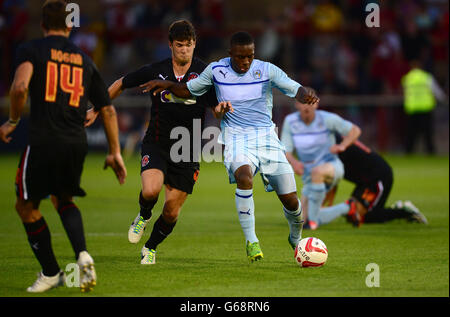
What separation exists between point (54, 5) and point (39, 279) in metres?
2.16

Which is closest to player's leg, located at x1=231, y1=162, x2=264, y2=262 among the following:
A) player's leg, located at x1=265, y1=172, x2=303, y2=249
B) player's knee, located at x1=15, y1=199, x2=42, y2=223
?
player's leg, located at x1=265, y1=172, x2=303, y2=249

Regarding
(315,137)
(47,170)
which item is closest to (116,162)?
(47,170)

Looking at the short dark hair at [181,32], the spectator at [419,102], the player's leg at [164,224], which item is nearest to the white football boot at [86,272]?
the player's leg at [164,224]

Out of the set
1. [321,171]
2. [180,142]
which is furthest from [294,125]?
[180,142]

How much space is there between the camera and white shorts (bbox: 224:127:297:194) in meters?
7.93

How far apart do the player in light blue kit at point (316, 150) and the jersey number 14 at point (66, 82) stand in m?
4.97

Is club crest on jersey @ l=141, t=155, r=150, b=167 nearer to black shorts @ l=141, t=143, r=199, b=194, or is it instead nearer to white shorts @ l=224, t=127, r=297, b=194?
black shorts @ l=141, t=143, r=199, b=194

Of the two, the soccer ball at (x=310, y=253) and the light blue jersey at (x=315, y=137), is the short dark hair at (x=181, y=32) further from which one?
the light blue jersey at (x=315, y=137)

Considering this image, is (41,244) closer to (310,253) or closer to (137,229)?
(137,229)

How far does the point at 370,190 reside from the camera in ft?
37.5

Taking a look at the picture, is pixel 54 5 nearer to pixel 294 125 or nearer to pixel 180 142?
pixel 180 142

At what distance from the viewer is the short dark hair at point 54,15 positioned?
6.27 m

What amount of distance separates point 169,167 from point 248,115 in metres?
0.98
